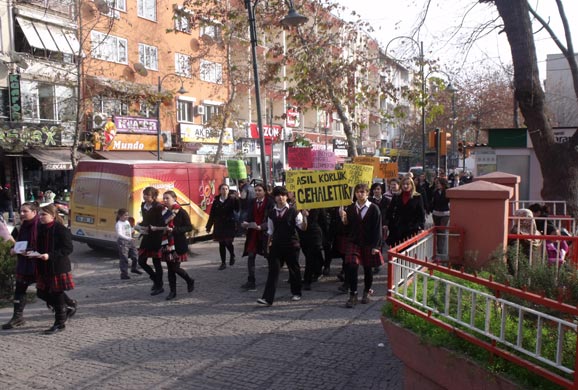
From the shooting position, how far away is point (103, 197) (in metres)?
12.1

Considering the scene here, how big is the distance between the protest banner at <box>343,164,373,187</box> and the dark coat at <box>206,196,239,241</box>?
10.9 ft

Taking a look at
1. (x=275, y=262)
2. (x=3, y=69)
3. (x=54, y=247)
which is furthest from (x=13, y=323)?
(x=3, y=69)

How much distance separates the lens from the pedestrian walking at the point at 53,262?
6285mm

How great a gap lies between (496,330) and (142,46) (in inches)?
1042

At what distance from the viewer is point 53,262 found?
247 inches

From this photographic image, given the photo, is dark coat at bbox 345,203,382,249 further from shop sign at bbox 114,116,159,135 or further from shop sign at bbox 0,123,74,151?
shop sign at bbox 114,116,159,135

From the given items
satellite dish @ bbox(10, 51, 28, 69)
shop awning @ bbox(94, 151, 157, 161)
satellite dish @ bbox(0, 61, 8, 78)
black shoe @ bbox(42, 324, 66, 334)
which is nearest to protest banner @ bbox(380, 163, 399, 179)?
black shoe @ bbox(42, 324, 66, 334)

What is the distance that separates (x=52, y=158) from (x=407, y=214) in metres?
16.6

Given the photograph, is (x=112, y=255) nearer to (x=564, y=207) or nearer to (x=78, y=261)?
(x=78, y=261)

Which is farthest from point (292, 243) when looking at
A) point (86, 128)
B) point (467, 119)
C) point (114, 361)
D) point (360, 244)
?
point (467, 119)

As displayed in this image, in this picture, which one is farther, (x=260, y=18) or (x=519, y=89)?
(x=260, y=18)

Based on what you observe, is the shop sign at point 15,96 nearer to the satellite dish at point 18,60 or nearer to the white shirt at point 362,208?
the satellite dish at point 18,60

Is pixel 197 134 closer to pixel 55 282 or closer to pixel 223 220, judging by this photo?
pixel 223 220

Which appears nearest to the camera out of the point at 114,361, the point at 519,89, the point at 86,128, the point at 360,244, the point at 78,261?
the point at 114,361
